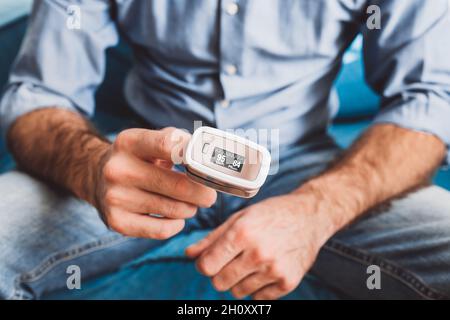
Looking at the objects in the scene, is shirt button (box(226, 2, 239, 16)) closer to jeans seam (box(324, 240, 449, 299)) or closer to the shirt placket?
the shirt placket

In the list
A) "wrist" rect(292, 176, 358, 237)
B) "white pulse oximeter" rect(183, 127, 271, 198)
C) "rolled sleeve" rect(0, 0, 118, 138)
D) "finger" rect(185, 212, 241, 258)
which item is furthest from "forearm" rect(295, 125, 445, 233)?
"rolled sleeve" rect(0, 0, 118, 138)

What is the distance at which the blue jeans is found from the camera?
23.1 inches

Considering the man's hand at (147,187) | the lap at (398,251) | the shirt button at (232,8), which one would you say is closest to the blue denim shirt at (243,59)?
the shirt button at (232,8)

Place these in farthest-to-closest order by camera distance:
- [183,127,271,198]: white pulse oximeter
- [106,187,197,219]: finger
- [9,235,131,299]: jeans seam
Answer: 1. [9,235,131,299]: jeans seam
2. [106,187,197,219]: finger
3. [183,127,271,198]: white pulse oximeter

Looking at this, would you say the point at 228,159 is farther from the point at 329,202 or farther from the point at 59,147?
the point at 59,147

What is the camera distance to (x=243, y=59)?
687 mm

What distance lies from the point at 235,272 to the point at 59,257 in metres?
0.24

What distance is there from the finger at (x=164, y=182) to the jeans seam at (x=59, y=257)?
0.19 metres

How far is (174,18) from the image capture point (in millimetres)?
699

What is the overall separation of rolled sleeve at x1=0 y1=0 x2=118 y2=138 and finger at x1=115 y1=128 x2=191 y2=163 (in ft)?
0.94

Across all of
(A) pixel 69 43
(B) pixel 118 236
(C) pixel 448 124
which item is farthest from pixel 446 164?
(A) pixel 69 43

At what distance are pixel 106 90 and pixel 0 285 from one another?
497mm

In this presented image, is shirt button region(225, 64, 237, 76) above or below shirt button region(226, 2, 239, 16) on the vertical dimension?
below

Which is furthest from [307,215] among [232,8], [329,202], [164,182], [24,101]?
[24,101]
